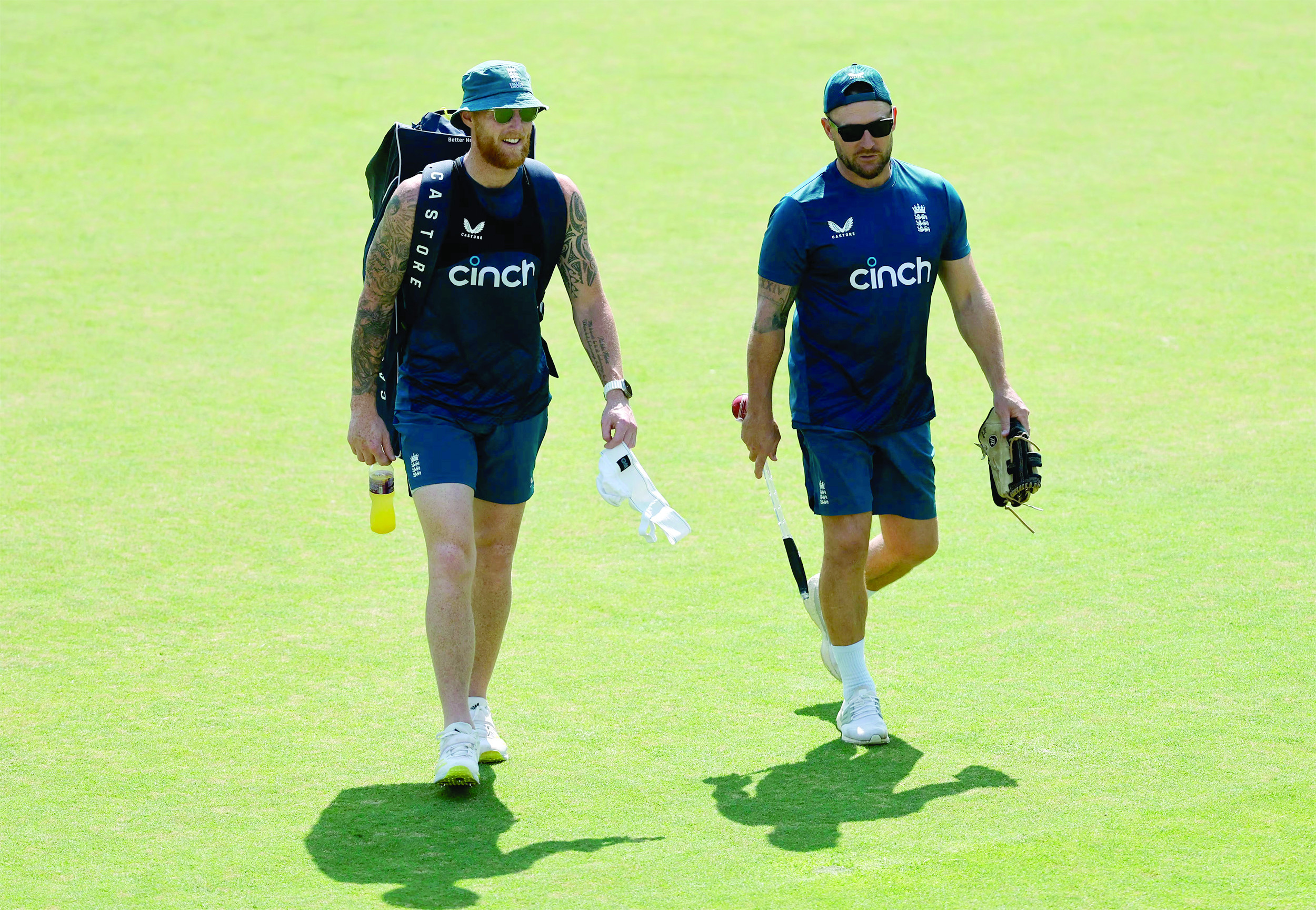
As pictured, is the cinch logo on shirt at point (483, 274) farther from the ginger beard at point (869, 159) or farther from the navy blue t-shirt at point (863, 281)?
the ginger beard at point (869, 159)

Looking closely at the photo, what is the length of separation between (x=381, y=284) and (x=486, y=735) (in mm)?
1598

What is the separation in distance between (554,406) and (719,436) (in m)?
1.16

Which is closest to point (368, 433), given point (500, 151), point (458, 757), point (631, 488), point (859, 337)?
point (631, 488)

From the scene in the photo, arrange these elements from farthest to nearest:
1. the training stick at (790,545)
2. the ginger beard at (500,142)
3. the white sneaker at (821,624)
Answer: the training stick at (790,545) < the white sneaker at (821,624) < the ginger beard at (500,142)

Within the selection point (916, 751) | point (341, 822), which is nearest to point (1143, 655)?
point (916, 751)

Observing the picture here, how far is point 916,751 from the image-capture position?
5.45m

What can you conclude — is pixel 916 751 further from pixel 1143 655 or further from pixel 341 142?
pixel 341 142

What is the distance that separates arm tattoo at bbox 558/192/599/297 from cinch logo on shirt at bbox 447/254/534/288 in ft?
0.66

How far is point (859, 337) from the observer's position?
5.66 m

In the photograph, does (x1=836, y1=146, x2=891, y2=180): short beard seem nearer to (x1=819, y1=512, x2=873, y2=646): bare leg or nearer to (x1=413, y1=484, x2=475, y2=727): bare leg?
(x1=819, y1=512, x2=873, y2=646): bare leg

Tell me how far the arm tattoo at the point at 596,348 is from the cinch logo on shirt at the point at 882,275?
0.91m

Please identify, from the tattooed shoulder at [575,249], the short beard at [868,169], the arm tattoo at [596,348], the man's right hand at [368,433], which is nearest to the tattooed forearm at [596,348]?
the arm tattoo at [596,348]

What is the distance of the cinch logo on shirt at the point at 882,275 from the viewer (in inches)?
220

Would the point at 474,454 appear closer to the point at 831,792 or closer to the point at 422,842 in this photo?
the point at 422,842
